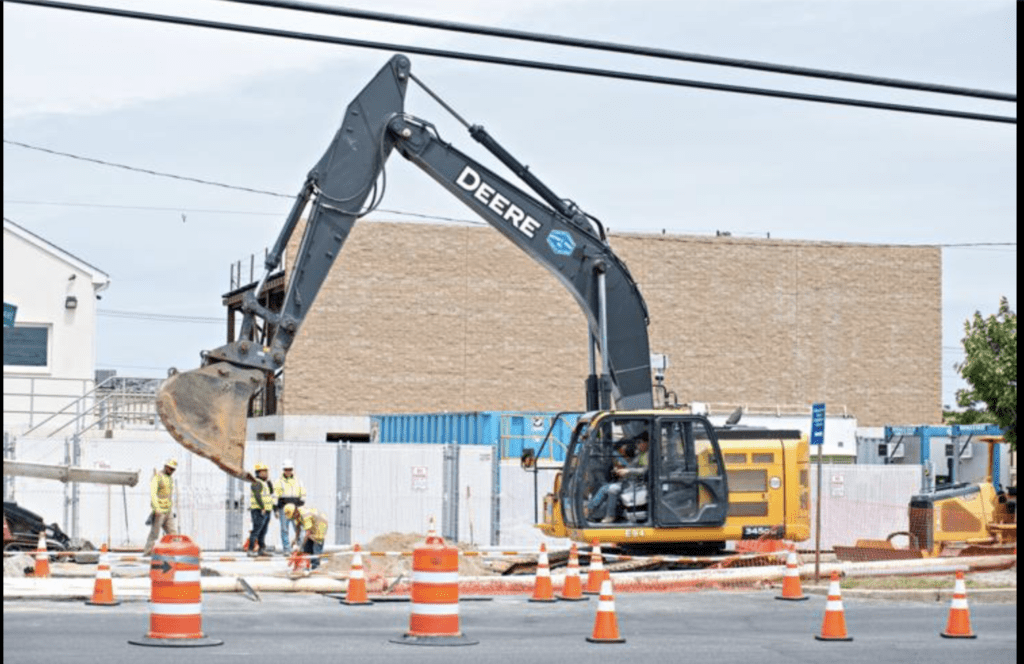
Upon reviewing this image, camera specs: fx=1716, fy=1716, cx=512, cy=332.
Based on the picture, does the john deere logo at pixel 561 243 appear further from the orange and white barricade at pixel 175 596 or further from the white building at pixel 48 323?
the white building at pixel 48 323

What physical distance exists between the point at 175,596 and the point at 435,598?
2.29 m

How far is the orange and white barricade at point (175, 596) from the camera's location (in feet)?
48.5

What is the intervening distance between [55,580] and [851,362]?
4522 centimetres

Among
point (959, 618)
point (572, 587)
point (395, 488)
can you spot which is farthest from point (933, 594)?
point (395, 488)

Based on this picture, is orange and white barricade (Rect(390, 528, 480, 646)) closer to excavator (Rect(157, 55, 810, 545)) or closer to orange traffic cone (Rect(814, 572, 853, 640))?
orange traffic cone (Rect(814, 572, 853, 640))

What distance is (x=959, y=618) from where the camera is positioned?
57.5 ft

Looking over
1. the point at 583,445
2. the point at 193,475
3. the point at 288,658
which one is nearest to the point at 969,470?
the point at 193,475

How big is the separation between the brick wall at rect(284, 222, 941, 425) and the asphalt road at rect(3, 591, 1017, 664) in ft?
113

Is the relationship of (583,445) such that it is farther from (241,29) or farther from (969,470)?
(969,470)

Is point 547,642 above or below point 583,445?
below

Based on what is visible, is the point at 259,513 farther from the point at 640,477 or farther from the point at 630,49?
the point at 630,49

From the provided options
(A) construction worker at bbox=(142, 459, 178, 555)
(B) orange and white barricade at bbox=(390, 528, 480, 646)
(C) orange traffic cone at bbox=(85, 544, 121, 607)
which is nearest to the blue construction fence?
(A) construction worker at bbox=(142, 459, 178, 555)

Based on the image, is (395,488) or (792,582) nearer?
(792,582)

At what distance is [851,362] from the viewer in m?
62.3
